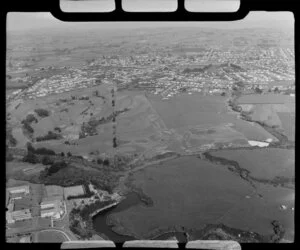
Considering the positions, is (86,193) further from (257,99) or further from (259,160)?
(257,99)

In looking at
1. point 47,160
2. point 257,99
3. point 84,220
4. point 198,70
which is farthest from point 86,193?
point 257,99

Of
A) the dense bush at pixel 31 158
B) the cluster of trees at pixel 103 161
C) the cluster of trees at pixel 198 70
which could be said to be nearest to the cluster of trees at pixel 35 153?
the dense bush at pixel 31 158

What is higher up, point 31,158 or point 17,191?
point 31,158

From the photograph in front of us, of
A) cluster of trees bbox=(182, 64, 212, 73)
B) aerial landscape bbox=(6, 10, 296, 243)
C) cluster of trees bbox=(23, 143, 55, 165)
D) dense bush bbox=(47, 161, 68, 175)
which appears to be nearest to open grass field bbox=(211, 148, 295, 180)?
aerial landscape bbox=(6, 10, 296, 243)

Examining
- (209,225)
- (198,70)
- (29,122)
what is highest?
(198,70)

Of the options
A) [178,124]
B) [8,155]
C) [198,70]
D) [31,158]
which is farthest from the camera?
[178,124]

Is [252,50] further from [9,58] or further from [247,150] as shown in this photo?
[9,58]

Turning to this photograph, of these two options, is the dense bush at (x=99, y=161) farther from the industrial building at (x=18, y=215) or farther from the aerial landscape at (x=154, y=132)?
the industrial building at (x=18, y=215)

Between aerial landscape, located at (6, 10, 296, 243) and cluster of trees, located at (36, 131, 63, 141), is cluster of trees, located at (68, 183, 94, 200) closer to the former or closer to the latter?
aerial landscape, located at (6, 10, 296, 243)
